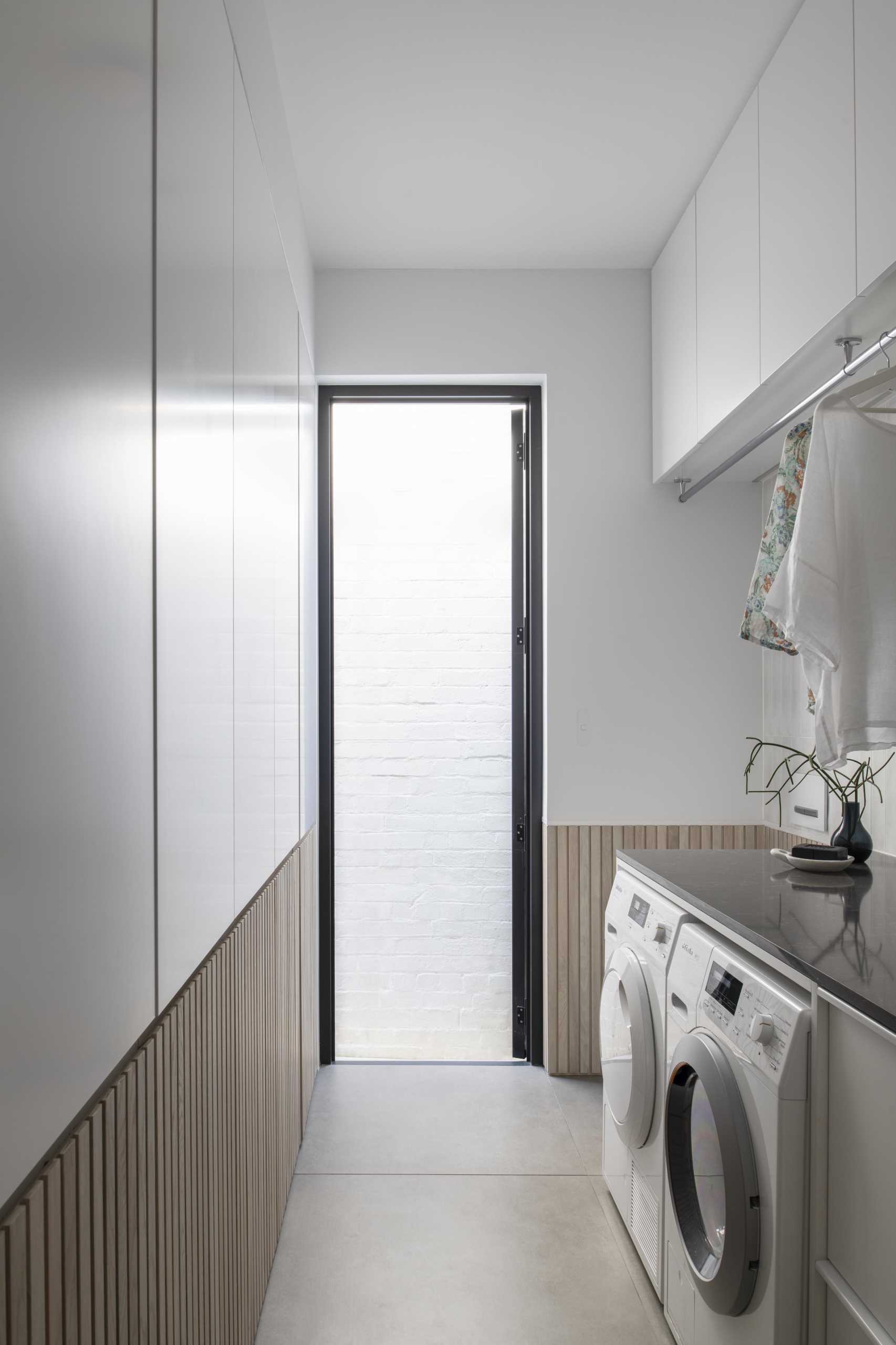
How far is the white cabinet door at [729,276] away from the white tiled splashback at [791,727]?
2.43 ft

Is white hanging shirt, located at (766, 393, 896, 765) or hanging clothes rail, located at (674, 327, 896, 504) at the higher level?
hanging clothes rail, located at (674, 327, 896, 504)

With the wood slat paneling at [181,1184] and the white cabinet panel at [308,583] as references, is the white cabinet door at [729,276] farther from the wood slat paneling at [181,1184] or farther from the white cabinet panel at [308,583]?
the wood slat paneling at [181,1184]

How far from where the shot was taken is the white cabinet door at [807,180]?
182cm

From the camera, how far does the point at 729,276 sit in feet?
8.37

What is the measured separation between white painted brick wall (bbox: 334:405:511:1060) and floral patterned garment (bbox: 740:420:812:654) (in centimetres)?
138

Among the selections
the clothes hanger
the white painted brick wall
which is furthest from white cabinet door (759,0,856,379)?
the white painted brick wall

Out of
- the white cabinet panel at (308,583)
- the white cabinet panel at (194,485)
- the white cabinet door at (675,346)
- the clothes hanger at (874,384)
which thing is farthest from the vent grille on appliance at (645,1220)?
the white cabinet door at (675,346)

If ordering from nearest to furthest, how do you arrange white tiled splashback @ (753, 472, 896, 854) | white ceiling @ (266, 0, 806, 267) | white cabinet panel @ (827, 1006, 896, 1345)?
white cabinet panel @ (827, 1006, 896, 1345) < white ceiling @ (266, 0, 806, 267) < white tiled splashback @ (753, 472, 896, 854)

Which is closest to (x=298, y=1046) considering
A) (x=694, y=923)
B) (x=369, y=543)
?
(x=694, y=923)

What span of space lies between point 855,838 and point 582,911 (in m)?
1.32

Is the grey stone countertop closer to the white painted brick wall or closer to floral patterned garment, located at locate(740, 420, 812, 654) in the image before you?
floral patterned garment, located at locate(740, 420, 812, 654)

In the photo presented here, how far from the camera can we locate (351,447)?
3.67m

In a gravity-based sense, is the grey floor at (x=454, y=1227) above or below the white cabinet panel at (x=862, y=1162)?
below

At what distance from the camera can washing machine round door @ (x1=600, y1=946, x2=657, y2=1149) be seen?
6.92ft
